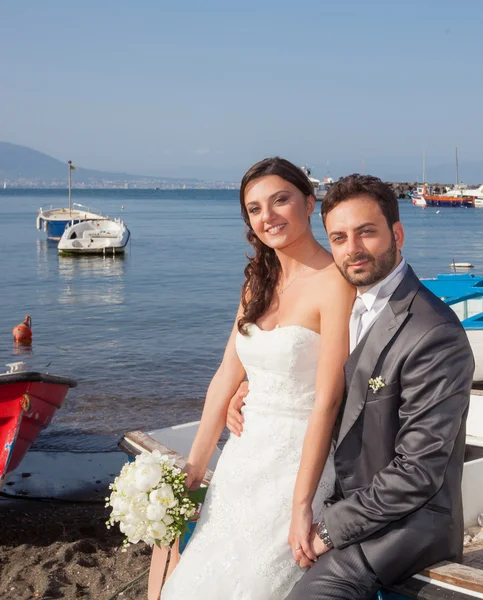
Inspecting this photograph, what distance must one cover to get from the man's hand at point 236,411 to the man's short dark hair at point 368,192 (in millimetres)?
1091

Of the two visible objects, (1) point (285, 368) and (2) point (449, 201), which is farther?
(2) point (449, 201)

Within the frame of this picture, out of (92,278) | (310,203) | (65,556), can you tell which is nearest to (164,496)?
(310,203)

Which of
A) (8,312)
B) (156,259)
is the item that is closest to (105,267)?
(156,259)

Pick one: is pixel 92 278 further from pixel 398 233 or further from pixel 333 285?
pixel 398 233

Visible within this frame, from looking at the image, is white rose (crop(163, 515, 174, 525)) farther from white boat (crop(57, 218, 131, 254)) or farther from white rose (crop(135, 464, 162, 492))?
white boat (crop(57, 218, 131, 254))

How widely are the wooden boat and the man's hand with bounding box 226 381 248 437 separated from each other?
511 millimetres

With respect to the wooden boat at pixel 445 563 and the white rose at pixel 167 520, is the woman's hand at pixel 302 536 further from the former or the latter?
the white rose at pixel 167 520

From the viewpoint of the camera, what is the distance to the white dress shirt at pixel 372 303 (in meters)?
2.89

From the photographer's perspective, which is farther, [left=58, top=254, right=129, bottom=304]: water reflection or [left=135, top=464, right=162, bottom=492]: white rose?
[left=58, top=254, right=129, bottom=304]: water reflection

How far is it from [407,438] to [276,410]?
2.58 ft

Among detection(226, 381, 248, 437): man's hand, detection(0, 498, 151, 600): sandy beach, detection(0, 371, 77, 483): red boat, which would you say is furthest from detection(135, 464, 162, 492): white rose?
detection(0, 371, 77, 483): red boat

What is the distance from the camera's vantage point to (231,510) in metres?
3.26

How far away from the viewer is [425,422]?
8.63ft

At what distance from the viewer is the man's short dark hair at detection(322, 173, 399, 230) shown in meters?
2.88
